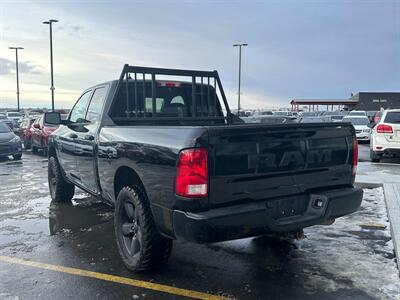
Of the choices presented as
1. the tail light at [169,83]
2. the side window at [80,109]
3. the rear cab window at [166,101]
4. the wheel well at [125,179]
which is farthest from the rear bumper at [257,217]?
the side window at [80,109]

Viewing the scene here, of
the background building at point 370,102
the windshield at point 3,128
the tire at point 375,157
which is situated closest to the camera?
the tire at point 375,157

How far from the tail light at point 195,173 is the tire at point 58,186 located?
4.44 m

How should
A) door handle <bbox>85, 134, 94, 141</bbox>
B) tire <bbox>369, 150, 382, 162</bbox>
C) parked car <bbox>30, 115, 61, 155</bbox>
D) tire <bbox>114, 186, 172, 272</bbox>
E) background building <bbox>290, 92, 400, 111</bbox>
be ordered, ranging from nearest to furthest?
1. tire <bbox>114, 186, 172, 272</bbox>
2. door handle <bbox>85, 134, 94, 141</bbox>
3. tire <bbox>369, 150, 382, 162</bbox>
4. parked car <bbox>30, 115, 61, 155</bbox>
5. background building <bbox>290, 92, 400, 111</bbox>

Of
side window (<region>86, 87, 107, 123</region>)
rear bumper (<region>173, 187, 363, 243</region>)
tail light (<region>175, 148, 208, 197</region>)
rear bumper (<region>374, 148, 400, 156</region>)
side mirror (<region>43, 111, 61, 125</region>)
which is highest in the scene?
side window (<region>86, 87, 107, 123</region>)

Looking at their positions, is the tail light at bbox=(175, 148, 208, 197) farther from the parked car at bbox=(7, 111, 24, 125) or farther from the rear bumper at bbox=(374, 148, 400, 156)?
the parked car at bbox=(7, 111, 24, 125)

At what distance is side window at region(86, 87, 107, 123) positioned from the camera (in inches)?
221

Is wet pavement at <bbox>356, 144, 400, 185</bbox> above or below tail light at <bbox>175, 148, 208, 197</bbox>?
below

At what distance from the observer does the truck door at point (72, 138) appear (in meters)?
6.18

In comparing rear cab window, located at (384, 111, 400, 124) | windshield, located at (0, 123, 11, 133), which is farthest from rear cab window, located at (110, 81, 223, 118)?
windshield, located at (0, 123, 11, 133)

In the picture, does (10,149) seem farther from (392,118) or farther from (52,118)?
(392,118)

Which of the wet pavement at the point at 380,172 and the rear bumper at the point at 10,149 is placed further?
the rear bumper at the point at 10,149

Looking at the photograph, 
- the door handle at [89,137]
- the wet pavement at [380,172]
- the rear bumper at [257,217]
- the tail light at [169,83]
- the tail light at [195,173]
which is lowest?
the wet pavement at [380,172]

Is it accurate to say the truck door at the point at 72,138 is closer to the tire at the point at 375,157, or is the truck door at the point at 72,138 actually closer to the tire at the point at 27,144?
the tire at the point at 375,157

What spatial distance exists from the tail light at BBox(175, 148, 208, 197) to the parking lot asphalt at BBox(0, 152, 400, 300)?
40.4 inches
